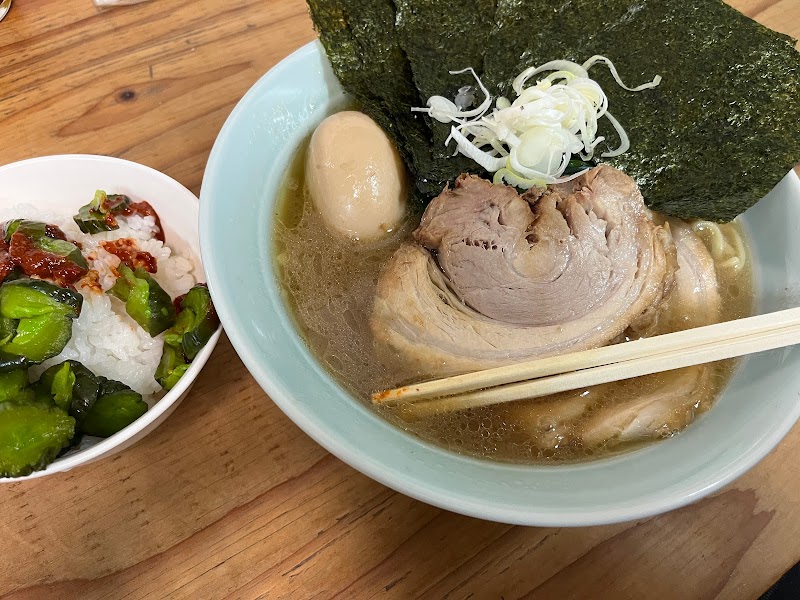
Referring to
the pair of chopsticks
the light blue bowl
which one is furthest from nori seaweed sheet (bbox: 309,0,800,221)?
the pair of chopsticks

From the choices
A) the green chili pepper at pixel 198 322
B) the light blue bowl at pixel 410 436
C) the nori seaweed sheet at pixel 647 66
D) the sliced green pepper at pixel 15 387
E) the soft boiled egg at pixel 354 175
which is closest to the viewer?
the light blue bowl at pixel 410 436

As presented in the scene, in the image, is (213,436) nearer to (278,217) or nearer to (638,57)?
(278,217)

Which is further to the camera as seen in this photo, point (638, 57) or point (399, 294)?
point (638, 57)

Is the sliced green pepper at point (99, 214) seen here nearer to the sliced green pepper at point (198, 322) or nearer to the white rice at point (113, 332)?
the white rice at point (113, 332)

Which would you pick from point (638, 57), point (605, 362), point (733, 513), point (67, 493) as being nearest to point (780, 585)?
point (733, 513)

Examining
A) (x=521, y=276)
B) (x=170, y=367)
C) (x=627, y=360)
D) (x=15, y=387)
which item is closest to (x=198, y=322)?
(x=170, y=367)

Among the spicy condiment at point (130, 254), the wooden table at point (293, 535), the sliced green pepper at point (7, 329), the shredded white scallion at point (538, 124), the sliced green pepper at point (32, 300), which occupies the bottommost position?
the wooden table at point (293, 535)

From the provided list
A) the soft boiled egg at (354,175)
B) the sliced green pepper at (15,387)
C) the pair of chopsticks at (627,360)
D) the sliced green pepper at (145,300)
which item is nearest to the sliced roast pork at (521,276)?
the pair of chopsticks at (627,360)
